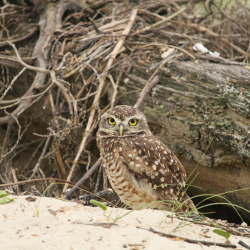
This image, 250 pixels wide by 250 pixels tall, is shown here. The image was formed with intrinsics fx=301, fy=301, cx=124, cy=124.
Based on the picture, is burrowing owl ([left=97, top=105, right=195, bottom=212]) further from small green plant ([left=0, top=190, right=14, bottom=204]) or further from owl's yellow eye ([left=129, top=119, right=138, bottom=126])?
small green plant ([left=0, top=190, right=14, bottom=204])

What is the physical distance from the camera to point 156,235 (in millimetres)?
1828

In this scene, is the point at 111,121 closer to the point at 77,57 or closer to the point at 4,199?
the point at 4,199

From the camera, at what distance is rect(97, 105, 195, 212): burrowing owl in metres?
2.84

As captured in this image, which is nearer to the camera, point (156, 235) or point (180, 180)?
point (156, 235)

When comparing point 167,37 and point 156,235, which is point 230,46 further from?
point 156,235

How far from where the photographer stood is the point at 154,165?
2.85 metres

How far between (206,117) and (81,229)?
2210 mm

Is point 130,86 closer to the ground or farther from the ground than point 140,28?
closer to the ground

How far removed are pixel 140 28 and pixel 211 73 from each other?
5.39 feet

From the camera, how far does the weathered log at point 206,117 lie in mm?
3371

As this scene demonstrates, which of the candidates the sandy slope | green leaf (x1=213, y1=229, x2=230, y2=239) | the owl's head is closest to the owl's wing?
the owl's head

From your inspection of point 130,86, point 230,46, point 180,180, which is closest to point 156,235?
point 180,180

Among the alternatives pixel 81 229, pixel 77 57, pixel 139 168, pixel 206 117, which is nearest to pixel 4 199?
pixel 81 229

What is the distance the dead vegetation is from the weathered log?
246 mm
